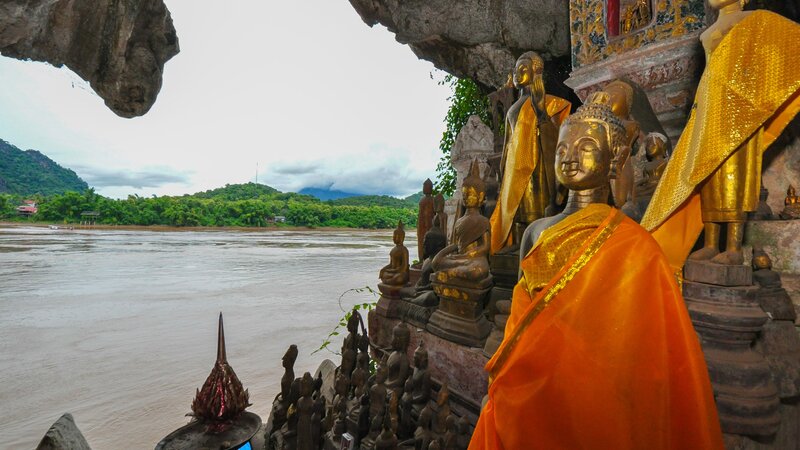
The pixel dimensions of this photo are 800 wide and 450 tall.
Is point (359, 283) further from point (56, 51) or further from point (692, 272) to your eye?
point (56, 51)

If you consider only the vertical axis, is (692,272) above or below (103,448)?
above

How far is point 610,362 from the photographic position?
0.80 metres

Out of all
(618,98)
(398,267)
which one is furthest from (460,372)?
(618,98)

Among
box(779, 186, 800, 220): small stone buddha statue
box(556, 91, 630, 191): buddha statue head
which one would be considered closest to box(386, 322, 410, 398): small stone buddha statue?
box(556, 91, 630, 191): buddha statue head

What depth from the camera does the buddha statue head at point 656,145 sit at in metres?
2.14

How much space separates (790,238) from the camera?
1741mm

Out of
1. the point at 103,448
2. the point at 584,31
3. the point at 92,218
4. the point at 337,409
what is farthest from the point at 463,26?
the point at 92,218

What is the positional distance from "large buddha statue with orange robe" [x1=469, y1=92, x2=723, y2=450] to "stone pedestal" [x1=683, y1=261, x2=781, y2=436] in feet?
1.86

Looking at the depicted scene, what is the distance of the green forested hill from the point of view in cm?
3681

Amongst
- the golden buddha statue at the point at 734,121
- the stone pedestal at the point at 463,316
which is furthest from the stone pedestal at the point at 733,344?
the stone pedestal at the point at 463,316

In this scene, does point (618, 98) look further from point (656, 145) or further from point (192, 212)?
point (192, 212)

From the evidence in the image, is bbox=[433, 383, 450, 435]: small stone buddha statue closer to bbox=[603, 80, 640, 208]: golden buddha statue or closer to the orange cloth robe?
the orange cloth robe

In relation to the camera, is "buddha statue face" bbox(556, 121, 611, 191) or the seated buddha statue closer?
"buddha statue face" bbox(556, 121, 611, 191)

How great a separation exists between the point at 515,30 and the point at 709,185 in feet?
20.6
